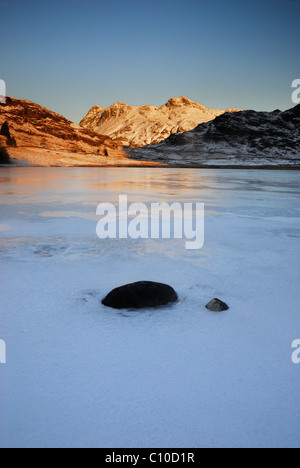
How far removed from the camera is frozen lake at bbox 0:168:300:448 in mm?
1471

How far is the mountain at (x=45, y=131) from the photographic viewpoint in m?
64.8

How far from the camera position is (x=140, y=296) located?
2781 mm

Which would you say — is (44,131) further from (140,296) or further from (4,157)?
(140,296)

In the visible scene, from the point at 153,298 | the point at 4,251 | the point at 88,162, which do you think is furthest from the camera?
the point at 88,162

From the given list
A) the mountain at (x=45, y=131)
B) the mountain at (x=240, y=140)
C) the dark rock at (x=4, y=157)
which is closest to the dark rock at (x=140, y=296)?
the dark rock at (x=4, y=157)

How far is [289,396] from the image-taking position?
1684 millimetres

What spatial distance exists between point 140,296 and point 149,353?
781 mm

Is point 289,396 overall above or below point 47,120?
below

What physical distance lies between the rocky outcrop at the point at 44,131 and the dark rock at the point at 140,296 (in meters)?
62.1

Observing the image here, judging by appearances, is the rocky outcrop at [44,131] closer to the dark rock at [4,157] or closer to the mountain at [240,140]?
the mountain at [240,140]

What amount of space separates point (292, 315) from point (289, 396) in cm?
100

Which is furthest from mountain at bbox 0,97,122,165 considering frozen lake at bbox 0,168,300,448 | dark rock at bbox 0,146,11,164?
frozen lake at bbox 0,168,300,448
